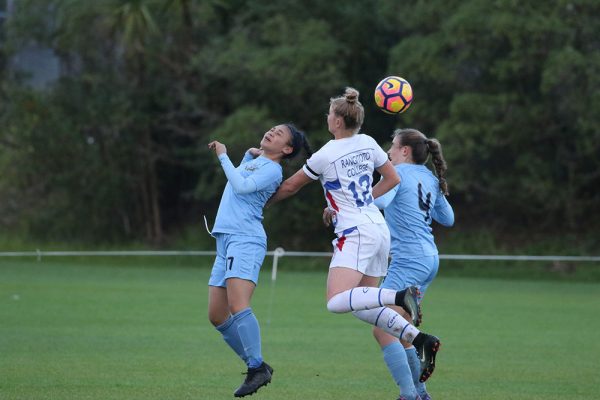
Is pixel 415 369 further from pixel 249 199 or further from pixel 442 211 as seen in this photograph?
pixel 249 199

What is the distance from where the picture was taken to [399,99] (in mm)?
8461

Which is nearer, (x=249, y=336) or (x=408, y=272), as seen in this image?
(x=249, y=336)

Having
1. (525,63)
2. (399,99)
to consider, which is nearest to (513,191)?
(525,63)

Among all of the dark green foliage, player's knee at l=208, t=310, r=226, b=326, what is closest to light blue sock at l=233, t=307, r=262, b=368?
player's knee at l=208, t=310, r=226, b=326

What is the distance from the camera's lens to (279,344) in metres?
13.1

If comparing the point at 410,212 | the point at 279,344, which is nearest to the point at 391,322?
the point at 410,212

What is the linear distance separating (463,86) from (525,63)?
2460mm

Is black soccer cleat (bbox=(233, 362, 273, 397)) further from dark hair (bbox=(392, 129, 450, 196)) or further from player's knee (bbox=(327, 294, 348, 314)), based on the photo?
dark hair (bbox=(392, 129, 450, 196))

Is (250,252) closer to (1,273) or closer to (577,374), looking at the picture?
(577,374)

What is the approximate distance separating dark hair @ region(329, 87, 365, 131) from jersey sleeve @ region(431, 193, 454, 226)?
1.27 meters

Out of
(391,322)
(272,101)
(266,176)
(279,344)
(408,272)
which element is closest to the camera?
(391,322)

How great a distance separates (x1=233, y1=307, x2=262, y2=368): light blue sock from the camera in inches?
308

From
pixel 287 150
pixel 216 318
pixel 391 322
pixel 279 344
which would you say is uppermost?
pixel 287 150

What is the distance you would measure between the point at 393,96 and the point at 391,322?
1.94 meters
